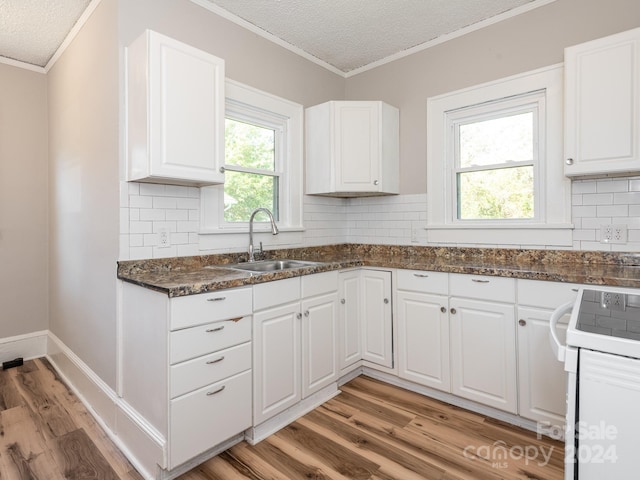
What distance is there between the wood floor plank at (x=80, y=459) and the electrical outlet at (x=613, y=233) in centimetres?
312

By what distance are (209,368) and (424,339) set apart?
1.50 metres

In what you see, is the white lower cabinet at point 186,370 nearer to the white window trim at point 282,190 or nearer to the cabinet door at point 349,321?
the white window trim at point 282,190

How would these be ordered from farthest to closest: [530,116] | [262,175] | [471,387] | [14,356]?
[14,356]
[262,175]
[530,116]
[471,387]

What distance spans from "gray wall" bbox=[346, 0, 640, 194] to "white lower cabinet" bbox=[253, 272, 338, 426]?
1.45 meters

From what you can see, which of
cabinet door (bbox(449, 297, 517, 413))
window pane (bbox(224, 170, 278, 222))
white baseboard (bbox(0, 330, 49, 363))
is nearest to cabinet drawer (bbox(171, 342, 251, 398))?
window pane (bbox(224, 170, 278, 222))

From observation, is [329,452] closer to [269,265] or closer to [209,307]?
[209,307]

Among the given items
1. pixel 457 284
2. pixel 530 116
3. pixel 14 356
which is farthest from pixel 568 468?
pixel 14 356

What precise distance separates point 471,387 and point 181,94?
8.27 ft

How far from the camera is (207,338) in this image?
68.2 inches

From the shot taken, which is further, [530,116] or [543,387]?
[530,116]

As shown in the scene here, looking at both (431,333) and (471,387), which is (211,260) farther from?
(471,387)

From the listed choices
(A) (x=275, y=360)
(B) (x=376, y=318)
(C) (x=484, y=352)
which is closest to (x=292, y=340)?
(A) (x=275, y=360)

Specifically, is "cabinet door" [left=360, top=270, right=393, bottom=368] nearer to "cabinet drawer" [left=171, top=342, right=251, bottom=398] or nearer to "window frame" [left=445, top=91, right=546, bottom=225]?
"window frame" [left=445, top=91, right=546, bottom=225]

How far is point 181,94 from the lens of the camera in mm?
1937
